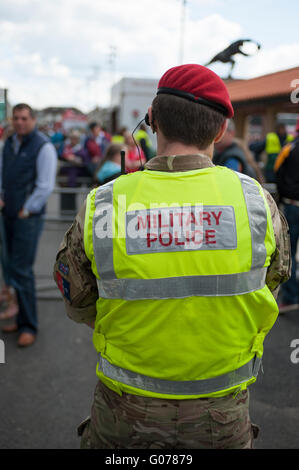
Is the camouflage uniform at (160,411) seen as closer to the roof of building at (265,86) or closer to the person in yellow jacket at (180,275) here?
the person in yellow jacket at (180,275)

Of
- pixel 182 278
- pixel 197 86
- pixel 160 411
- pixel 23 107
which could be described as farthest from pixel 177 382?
pixel 23 107

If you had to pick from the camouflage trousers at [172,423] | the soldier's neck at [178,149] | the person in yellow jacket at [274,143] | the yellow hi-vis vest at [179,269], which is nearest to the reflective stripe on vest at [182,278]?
the yellow hi-vis vest at [179,269]

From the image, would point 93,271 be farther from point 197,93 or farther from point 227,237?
point 197,93

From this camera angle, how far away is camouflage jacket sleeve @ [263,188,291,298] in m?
1.44

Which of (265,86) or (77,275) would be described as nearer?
(77,275)

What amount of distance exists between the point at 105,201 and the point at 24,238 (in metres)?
2.68

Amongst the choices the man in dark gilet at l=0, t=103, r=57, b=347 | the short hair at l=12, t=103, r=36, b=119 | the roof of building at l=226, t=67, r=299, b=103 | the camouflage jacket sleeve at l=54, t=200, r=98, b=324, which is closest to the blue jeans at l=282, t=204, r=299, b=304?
the roof of building at l=226, t=67, r=299, b=103

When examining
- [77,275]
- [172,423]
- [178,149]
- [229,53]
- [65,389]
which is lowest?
[65,389]

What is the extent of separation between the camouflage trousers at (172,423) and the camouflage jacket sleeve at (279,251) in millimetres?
427

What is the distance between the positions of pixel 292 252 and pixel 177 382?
374 cm

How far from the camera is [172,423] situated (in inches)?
53.1

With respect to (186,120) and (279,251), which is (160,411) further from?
(186,120)

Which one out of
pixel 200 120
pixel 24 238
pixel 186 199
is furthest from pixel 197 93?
pixel 24 238

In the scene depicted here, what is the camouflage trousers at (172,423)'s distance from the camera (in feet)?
4.43
